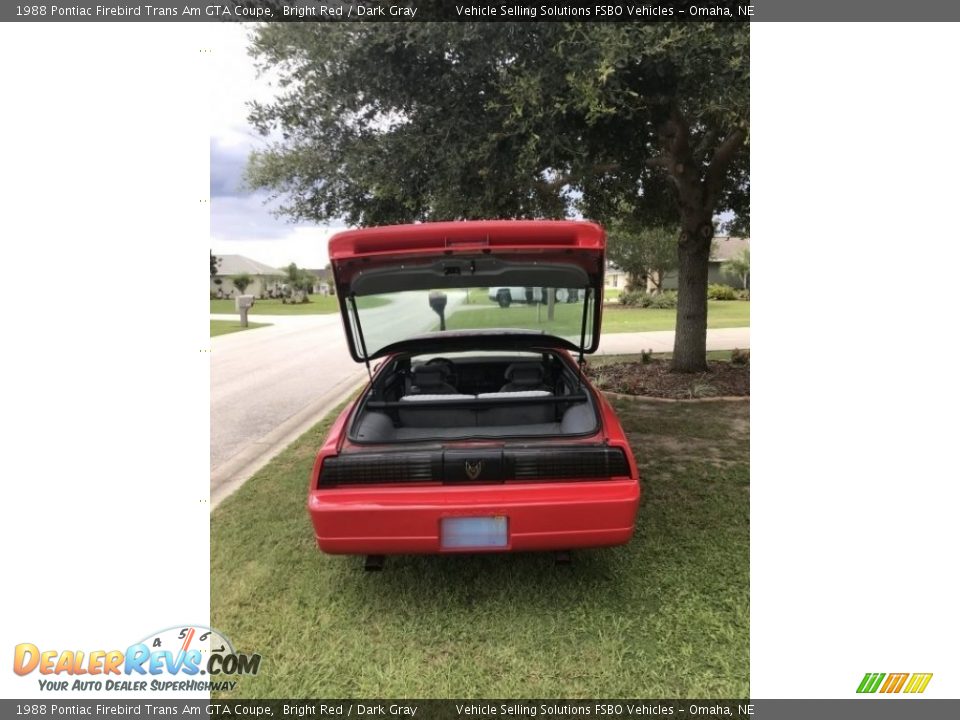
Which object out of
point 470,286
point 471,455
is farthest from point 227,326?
point 471,455

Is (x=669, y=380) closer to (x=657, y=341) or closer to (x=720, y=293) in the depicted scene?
(x=657, y=341)

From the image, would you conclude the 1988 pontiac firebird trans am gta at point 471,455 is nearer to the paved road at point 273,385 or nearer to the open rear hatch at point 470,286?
the open rear hatch at point 470,286

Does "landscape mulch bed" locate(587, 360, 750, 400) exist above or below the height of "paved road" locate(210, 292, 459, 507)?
above

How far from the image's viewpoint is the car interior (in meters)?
3.00

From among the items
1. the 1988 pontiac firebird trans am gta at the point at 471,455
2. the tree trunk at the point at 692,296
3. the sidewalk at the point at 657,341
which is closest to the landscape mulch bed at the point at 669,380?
the tree trunk at the point at 692,296

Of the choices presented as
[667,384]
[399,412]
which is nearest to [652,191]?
[667,384]

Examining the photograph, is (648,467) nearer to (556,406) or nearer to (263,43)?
(556,406)

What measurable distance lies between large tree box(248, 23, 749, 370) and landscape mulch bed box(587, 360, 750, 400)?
2.81 meters

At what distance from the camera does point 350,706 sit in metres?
2.14

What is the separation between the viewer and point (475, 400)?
10.3 ft

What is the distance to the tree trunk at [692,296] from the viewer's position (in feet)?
25.4

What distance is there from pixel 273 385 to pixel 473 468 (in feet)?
24.4
